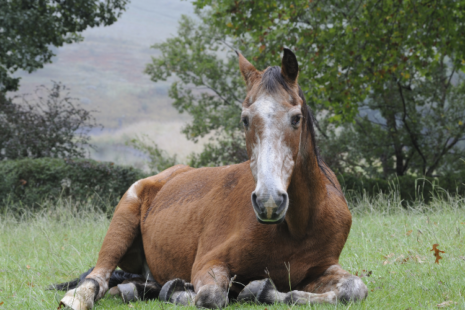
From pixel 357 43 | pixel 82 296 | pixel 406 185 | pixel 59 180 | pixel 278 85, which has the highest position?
pixel 357 43

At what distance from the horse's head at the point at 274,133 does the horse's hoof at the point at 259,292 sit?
0.85 m

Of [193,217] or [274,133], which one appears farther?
[193,217]

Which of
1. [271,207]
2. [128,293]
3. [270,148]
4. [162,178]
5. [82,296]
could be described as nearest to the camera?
[271,207]

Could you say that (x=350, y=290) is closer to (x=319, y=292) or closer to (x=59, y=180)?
(x=319, y=292)

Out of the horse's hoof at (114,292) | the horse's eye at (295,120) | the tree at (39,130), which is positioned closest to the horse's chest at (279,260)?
the horse's eye at (295,120)

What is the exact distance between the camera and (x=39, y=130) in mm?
13422

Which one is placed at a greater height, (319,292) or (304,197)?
(304,197)

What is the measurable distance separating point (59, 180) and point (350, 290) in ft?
30.9

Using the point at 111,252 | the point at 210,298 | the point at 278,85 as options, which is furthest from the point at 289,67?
A: the point at 111,252

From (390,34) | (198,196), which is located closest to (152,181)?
(198,196)

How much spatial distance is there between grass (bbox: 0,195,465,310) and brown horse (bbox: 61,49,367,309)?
7.7 inches

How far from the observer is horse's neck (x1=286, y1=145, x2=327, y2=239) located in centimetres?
327

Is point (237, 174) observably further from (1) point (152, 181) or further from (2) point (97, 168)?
(2) point (97, 168)

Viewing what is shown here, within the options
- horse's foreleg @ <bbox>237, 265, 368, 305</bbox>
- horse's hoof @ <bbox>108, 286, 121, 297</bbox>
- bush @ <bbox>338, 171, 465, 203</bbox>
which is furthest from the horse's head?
bush @ <bbox>338, 171, 465, 203</bbox>
